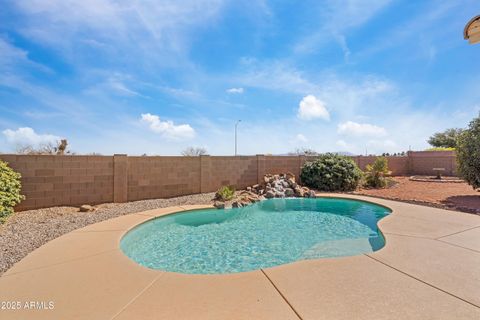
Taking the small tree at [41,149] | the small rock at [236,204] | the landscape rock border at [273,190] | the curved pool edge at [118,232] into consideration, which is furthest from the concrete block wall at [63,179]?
the small tree at [41,149]

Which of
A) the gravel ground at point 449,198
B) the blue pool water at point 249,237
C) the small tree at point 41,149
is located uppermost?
the small tree at point 41,149

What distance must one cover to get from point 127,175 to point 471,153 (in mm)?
13522

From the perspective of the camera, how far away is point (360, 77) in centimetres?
1107

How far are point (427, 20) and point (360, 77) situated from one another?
11.3 feet

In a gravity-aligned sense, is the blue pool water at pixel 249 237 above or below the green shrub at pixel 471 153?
below

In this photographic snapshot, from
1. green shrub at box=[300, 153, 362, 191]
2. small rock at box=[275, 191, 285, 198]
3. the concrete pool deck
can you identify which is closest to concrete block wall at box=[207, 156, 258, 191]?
small rock at box=[275, 191, 285, 198]

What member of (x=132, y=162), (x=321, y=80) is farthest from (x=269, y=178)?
(x=132, y=162)

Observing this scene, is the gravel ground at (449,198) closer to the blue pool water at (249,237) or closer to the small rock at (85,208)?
the blue pool water at (249,237)

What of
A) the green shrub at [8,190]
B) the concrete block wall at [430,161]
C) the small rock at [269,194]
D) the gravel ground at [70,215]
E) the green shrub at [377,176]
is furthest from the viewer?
the concrete block wall at [430,161]

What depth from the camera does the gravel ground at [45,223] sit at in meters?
4.14

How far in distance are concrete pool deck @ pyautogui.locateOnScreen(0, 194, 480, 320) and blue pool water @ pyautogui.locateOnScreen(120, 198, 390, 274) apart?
100 cm

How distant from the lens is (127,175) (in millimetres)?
8656

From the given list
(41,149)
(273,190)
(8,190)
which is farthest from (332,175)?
(41,149)

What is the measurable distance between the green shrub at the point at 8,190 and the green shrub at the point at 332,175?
12.0 metres
